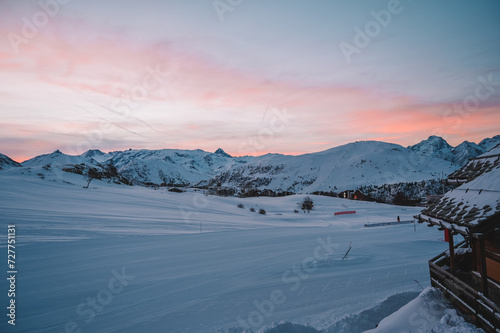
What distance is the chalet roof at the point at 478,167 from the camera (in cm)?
787

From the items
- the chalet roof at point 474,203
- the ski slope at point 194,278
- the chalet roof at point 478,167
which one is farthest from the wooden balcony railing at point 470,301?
the chalet roof at point 478,167

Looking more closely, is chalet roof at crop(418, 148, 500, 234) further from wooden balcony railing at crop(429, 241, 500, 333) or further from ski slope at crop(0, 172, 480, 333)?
ski slope at crop(0, 172, 480, 333)

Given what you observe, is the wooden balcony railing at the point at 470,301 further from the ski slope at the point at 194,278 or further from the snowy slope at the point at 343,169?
the snowy slope at the point at 343,169

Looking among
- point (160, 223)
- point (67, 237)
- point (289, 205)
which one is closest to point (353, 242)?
point (160, 223)

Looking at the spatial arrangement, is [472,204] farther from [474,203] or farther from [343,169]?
[343,169]

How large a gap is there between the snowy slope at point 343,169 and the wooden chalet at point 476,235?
110m

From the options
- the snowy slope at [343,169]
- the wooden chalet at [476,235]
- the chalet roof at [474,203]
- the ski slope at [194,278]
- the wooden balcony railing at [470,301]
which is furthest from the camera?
the snowy slope at [343,169]

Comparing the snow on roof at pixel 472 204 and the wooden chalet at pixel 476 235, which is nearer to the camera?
the wooden chalet at pixel 476 235

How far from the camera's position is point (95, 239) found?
53.5 feet

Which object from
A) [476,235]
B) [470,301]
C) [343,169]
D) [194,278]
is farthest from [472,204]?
[343,169]

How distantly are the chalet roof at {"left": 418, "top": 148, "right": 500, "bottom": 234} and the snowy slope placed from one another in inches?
4338

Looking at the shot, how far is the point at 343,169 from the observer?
139375mm

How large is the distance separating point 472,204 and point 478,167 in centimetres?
288

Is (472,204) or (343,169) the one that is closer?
(472,204)
